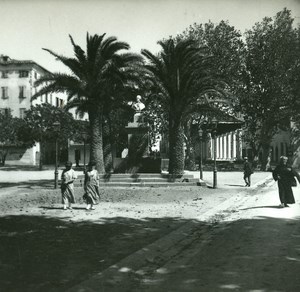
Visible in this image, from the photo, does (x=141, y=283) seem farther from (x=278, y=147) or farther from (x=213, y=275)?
(x=278, y=147)

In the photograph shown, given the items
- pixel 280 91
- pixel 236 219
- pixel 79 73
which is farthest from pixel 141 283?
pixel 280 91

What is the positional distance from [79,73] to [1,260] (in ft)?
54.8

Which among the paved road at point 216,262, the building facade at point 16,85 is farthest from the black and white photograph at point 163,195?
the building facade at point 16,85

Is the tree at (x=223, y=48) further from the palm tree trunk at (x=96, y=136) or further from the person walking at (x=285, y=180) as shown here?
the person walking at (x=285, y=180)

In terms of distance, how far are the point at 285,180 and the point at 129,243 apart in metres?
5.92

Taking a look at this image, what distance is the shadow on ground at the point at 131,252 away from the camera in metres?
5.40

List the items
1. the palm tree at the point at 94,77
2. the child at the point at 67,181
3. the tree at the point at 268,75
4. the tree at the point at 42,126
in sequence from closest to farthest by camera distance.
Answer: the child at the point at 67,181, the palm tree at the point at 94,77, the tree at the point at 268,75, the tree at the point at 42,126

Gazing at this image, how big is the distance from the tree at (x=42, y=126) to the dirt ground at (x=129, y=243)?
26.7 m

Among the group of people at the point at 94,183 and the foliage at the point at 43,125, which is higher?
the foliage at the point at 43,125

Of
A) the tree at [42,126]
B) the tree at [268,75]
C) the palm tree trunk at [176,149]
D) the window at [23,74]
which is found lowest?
the palm tree trunk at [176,149]

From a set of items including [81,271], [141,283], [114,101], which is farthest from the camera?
[114,101]

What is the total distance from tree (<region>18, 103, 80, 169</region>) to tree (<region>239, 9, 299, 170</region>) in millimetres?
16517

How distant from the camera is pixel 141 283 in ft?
18.1

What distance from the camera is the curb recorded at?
5.29 meters
